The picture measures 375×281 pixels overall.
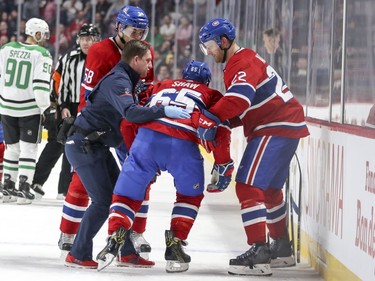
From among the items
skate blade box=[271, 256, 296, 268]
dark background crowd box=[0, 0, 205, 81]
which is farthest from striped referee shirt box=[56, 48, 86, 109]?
dark background crowd box=[0, 0, 205, 81]

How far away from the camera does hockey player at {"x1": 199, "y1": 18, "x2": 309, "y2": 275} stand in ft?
16.9

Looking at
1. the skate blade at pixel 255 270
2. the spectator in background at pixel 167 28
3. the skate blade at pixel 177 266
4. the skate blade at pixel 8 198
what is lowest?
the skate blade at pixel 8 198

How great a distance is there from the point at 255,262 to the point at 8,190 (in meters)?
3.55

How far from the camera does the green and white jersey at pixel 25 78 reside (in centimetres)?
816

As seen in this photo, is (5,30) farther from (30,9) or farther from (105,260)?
(105,260)

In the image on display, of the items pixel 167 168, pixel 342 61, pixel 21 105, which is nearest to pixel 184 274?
pixel 167 168

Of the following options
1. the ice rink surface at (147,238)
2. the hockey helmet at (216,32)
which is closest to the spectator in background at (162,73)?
the ice rink surface at (147,238)

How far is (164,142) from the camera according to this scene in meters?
5.05

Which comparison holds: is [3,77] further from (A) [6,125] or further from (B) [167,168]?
(B) [167,168]

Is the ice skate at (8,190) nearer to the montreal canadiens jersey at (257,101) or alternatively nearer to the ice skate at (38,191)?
the ice skate at (38,191)

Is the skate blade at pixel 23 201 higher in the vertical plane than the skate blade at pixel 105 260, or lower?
lower

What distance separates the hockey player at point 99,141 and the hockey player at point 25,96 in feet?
9.34

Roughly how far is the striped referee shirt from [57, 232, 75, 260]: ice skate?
8.86 feet

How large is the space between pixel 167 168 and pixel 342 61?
2.93ft
